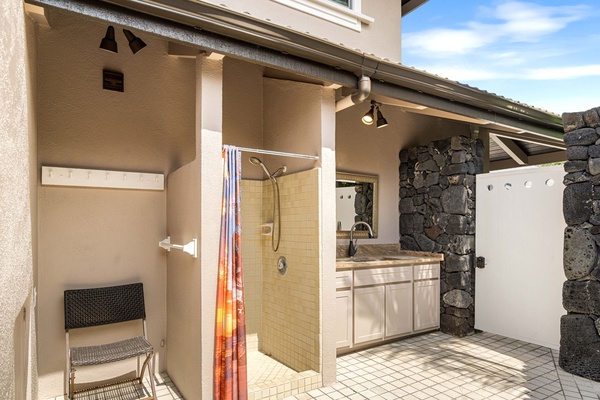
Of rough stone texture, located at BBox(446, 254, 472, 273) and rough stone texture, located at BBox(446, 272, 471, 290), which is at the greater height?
rough stone texture, located at BBox(446, 254, 472, 273)

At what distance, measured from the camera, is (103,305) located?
3.42 metres

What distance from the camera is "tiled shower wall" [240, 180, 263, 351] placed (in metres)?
4.33

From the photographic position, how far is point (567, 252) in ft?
12.6

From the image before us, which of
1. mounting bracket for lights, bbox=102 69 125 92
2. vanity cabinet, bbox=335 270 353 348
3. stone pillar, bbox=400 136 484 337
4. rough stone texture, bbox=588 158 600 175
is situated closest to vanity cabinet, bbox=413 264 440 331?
stone pillar, bbox=400 136 484 337

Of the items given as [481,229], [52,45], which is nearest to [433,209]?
[481,229]

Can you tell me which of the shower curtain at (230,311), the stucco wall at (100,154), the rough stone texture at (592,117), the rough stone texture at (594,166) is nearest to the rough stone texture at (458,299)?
the rough stone texture at (594,166)

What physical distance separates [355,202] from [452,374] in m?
2.36

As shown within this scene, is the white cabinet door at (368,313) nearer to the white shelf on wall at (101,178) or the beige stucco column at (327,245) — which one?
the beige stucco column at (327,245)

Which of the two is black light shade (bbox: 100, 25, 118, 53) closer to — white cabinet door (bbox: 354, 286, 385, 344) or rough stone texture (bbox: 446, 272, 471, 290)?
white cabinet door (bbox: 354, 286, 385, 344)

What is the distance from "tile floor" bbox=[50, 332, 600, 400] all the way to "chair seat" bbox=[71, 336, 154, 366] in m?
0.47

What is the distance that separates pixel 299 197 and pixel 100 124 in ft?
6.41

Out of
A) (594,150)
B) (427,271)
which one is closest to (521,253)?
(427,271)

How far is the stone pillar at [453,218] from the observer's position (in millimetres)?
4930

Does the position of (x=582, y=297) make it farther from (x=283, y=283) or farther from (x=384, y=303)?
(x=283, y=283)
